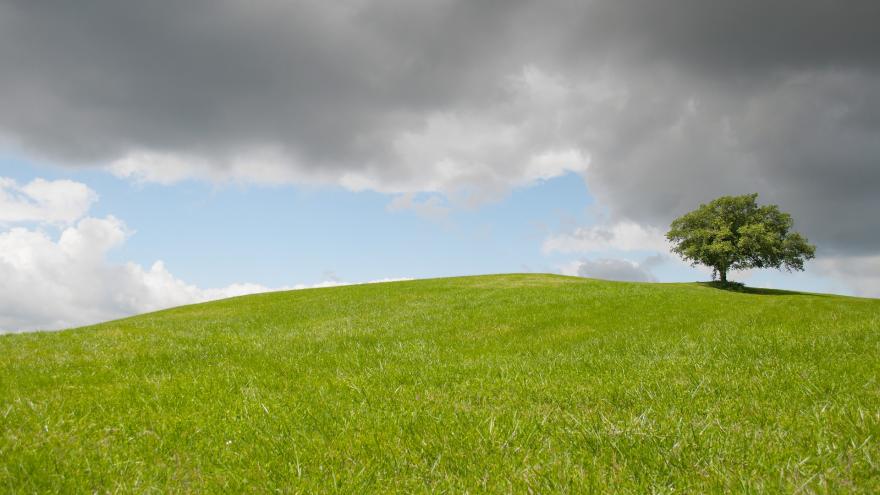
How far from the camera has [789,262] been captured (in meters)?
73.8

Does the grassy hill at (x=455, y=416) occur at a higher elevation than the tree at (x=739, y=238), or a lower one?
lower

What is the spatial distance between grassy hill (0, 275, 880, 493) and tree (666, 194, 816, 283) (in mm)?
65155

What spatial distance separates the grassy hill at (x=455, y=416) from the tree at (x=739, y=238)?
65155 millimetres

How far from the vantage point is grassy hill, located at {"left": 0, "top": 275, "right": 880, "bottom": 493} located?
4.81 metres

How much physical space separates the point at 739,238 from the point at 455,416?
Result: 256 ft

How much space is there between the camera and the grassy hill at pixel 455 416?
4.81 m

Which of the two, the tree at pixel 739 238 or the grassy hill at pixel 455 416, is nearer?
the grassy hill at pixel 455 416

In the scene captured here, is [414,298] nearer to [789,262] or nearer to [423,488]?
[423,488]

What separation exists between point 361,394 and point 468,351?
5.74 m

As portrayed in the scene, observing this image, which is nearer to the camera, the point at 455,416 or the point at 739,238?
the point at 455,416

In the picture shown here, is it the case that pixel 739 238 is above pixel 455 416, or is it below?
above

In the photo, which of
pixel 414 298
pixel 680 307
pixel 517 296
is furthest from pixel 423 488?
A: pixel 414 298

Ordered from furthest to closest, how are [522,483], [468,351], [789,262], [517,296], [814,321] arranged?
[789,262] < [517,296] < [814,321] < [468,351] < [522,483]

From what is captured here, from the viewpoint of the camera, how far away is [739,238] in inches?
2822
